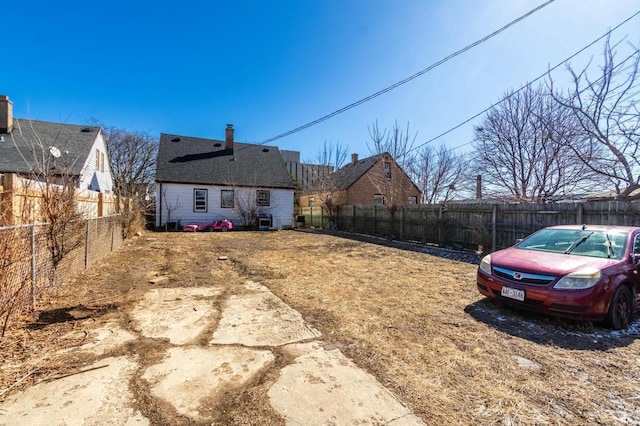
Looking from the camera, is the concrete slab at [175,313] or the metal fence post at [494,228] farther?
the metal fence post at [494,228]

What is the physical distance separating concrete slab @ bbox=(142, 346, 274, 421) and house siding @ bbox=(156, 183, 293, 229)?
16.9m

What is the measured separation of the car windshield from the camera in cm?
435

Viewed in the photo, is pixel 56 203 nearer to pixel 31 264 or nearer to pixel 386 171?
pixel 31 264

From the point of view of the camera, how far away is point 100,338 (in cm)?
327

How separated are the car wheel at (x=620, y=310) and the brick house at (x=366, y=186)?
33.7ft

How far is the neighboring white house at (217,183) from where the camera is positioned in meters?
18.4

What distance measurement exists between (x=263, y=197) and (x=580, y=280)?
18.2m

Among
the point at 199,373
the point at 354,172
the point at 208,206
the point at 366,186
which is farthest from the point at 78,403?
the point at 354,172

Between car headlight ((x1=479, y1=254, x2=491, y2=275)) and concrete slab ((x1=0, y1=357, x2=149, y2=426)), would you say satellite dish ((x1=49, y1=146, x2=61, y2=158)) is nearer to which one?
concrete slab ((x1=0, y1=357, x2=149, y2=426))

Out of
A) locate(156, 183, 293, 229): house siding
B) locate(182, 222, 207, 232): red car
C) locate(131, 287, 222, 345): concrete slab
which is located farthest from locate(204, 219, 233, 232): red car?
locate(131, 287, 222, 345): concrete slab

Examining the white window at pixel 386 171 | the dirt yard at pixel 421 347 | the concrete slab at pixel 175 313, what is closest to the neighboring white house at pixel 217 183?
the white window at pixel 386 171

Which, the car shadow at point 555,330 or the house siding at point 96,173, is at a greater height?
the house siding at point 96,173

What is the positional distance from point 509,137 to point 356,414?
1569 cm

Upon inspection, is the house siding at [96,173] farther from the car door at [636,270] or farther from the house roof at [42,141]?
the car door at [636,270]
